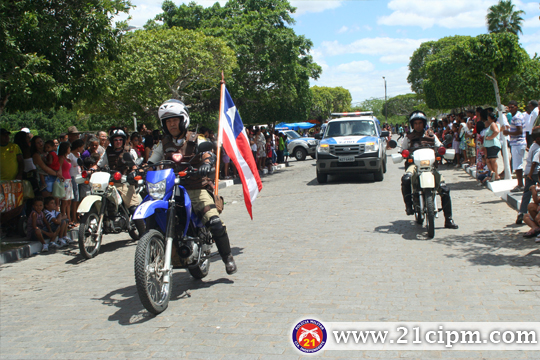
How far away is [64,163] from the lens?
10.0m

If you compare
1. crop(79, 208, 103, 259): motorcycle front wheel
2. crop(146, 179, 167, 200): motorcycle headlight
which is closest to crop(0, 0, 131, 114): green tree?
crop(79, 208, 103, 259): motorcycle front wheel

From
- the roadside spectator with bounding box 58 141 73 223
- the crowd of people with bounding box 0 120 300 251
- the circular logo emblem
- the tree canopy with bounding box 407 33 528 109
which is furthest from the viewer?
the tree canopy with bounding box 407 33 528 109

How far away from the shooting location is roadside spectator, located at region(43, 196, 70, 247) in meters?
8.93

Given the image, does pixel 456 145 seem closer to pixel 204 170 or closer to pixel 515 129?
pixel 515 129

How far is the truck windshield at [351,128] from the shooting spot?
55.1ft

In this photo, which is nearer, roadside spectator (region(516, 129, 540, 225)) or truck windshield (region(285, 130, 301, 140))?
roadside spectator (region(516, 129, 540, 225))

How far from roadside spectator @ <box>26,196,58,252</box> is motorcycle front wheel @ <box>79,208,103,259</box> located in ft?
3.89

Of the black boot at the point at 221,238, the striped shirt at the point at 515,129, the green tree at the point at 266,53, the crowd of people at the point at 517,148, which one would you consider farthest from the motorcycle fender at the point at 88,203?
the green tree at the point at 266,53

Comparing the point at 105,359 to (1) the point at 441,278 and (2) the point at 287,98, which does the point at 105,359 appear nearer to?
(1) the point at 441,278

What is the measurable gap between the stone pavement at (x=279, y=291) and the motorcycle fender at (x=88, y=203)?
0.77 metres

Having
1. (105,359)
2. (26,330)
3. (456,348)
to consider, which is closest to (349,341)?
(456,348)

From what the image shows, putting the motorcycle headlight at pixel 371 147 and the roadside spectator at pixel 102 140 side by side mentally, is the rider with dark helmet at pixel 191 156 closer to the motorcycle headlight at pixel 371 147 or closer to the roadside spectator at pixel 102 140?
the roadside spectator at pixel 102 140

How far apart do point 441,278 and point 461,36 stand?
7420 cm

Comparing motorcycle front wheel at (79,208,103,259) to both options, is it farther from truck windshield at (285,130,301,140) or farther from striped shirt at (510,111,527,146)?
truck windshield at (285,130,301,140)
